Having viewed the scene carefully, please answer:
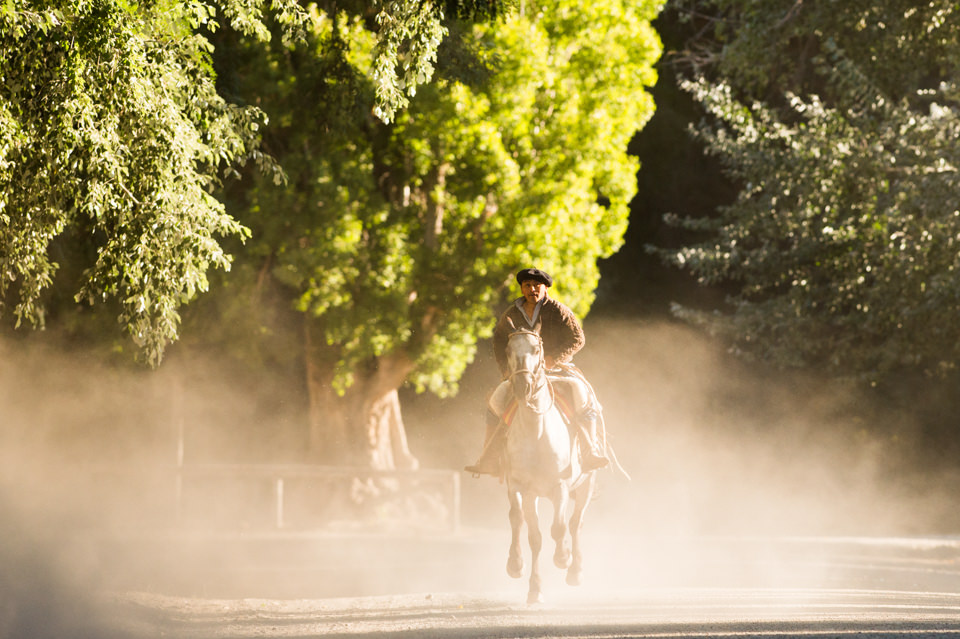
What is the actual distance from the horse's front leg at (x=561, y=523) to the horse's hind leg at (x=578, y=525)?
30 cm

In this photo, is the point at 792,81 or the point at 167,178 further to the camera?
the point at 792,81

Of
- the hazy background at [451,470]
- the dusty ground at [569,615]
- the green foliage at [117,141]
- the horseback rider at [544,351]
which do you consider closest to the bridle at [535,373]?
the horseback rider at [544,351]

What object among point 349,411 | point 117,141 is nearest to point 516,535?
point 117,141

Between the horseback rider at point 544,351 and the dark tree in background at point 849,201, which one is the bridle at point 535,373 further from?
the dark tree in background at point 849,201

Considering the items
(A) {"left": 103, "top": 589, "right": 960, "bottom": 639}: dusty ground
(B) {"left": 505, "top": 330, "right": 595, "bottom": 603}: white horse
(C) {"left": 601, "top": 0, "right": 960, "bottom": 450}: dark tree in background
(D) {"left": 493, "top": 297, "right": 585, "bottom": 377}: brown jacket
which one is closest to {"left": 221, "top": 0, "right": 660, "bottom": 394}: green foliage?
(C) {"left": 601, "top": 0, "right": 960, "bottom": 450}: dark tree in background

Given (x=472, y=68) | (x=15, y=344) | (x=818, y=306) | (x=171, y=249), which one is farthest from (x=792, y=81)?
(x=171, y=249)

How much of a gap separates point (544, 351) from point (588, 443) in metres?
0.96

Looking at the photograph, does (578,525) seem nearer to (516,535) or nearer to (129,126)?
(516,535)

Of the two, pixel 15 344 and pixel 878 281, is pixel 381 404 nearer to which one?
pixel 15 344

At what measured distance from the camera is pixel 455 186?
20984 millimetres

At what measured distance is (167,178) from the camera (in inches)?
403

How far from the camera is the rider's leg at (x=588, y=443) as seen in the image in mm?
11461

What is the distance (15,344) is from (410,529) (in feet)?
25.8

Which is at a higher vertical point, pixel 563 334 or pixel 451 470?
pixel 563 334
